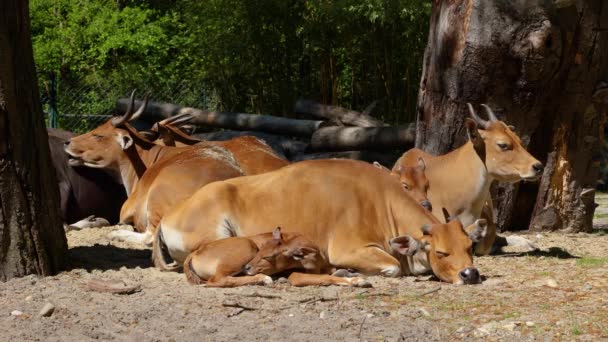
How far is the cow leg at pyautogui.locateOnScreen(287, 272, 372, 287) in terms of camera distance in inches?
287

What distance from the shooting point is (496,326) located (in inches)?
240

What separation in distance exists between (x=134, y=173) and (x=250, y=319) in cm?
653

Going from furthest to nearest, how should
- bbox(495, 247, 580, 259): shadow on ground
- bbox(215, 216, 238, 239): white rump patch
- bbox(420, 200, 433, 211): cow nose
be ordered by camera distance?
1. bbox(495, 247, 580, 259): shadow on ground
2. bbox(420, 200, 433, 211): cow nose
3. bbox(215, 216, 238, 239): white rump patch

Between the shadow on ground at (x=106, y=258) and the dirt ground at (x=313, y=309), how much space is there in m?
0.23

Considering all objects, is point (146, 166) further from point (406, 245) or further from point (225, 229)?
point (406, 245)

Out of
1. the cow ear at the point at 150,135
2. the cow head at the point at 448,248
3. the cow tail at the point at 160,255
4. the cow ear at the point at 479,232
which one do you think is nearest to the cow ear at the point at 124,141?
the cow ear at the point at 150,135

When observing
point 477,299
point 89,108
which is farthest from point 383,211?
point 89,108

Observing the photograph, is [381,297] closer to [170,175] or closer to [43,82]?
[170,175]

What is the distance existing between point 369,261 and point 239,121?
10267 mm

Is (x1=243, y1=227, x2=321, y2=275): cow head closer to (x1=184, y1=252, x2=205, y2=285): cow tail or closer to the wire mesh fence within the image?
(x1=184, y1=252, x2=205, y2=285): cow tail

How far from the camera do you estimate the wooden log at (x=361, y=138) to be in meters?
15.2

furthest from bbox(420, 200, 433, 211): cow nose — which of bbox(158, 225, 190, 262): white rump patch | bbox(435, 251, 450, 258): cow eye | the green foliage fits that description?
the green foliage

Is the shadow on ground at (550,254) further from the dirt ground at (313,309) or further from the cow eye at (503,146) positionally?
the dirt ground at (313,309)

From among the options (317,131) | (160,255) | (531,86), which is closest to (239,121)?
(317,131)
